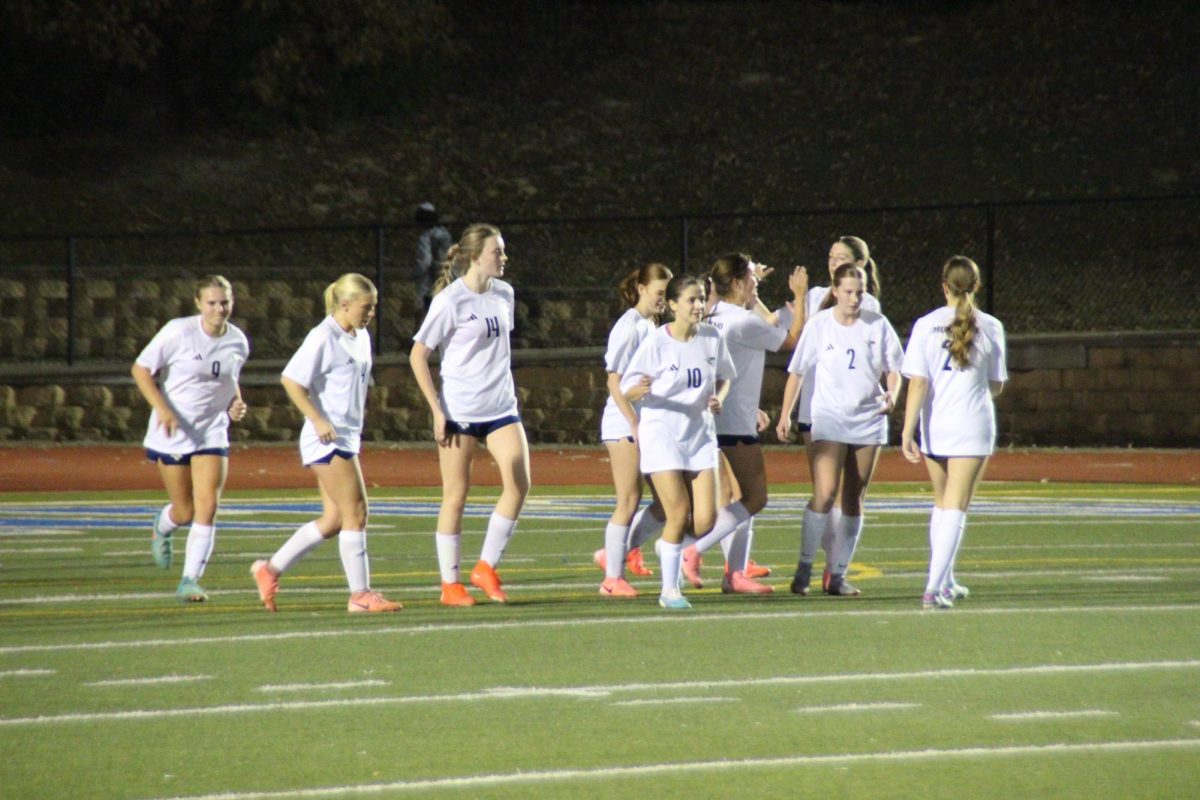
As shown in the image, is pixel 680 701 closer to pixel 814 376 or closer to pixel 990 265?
pixel 814 376

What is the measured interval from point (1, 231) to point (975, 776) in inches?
1204

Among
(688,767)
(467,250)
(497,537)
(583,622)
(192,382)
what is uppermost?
(467,250)

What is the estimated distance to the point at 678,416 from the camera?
36.3 ft

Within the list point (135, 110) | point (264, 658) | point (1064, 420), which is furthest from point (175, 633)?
point (135, 110)

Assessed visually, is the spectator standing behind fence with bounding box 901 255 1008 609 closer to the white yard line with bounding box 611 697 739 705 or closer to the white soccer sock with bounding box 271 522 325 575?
the white yard line with bounding box 611 697 739 705

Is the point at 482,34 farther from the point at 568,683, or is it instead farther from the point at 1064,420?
the point at 568,683

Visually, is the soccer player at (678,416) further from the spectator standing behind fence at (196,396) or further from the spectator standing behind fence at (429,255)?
the spectator standing behind fence at (429,255)

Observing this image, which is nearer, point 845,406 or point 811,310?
point 845,406

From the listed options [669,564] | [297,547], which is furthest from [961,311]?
[297,547]

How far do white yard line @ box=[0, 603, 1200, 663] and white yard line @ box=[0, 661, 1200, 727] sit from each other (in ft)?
5.46

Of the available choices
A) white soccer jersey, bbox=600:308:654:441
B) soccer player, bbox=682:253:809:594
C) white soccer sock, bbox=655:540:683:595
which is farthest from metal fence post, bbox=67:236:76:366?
white soccer sock, bbox=655:540:683:595

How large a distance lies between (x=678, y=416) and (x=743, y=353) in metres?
1.10

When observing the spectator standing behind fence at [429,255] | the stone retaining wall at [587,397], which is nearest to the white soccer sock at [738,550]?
the stone retaining wall at [587,397]

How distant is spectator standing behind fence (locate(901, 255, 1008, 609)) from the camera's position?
421 inches
